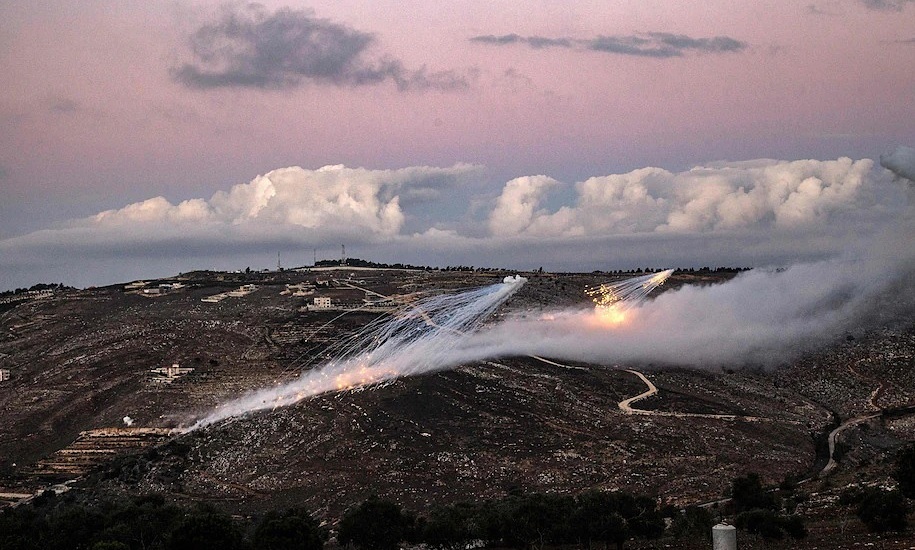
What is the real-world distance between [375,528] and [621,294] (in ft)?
282

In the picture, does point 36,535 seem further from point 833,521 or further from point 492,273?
point 492,273

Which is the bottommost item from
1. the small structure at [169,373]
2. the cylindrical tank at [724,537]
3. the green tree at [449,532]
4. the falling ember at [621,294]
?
the green tree at [449,532]

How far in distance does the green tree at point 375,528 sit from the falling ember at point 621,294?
67450 millimetres

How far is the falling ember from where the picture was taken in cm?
13188

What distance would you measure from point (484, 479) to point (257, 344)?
1737 inches

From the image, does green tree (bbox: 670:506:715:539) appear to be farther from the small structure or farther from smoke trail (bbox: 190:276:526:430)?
the small structure

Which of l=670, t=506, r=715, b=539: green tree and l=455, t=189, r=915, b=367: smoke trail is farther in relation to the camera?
l=455, t=189, r=915, b=367: smoke trail

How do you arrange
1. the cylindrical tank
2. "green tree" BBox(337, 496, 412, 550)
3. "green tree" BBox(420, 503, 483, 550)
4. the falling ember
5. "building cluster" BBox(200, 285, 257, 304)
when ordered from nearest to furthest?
1. the cylindrical tank
2. "green tree" BBox(420, 503, 483, 550)
3. "green tree" BBox(337, 496, 412, 550)
4. the falling ember
5. "building cluster" BBox(200, 285, 257, 304)

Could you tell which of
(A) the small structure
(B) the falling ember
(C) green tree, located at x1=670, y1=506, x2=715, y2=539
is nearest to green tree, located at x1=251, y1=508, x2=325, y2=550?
(C) green tree, located at x1=670, y1=506, x2=715, y2=539

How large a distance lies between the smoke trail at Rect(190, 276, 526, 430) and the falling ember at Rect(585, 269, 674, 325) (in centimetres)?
1291

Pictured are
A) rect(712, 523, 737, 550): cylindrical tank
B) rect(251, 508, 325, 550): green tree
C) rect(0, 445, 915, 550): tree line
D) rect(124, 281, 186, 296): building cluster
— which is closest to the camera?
rect(712, 523, 737, 550): cylindrical tank

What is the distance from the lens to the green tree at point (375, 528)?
6444 cm

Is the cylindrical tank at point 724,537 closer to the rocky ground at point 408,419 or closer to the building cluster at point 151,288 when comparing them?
the rocky ground at point 408,419

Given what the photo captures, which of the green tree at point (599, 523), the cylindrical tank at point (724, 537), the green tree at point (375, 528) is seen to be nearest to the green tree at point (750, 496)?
the green tree at point (599, 523)
